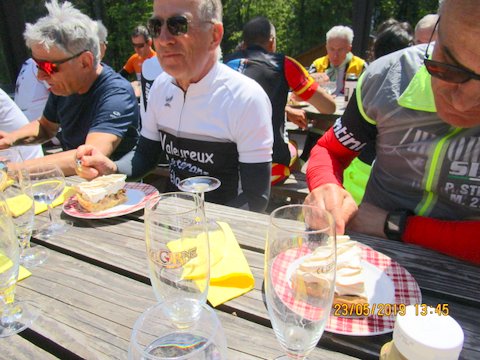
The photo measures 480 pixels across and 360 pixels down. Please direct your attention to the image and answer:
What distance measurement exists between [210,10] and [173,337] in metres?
1.81

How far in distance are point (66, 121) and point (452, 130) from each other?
101 inches

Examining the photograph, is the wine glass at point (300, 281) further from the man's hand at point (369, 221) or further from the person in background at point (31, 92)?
the person in background at point (31, 92)

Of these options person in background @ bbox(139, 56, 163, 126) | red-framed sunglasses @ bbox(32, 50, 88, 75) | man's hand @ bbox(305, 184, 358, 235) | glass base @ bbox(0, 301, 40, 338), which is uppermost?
red-framed sunglasses @ bbox(32, 50, 88, 75)

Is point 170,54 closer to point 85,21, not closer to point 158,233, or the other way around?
point 85,21

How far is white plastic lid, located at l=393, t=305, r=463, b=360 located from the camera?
1.91 ft

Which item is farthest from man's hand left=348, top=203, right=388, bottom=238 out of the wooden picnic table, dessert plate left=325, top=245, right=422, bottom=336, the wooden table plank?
the wooden table plank

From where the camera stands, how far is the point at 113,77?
2.67m

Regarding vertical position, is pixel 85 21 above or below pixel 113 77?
above

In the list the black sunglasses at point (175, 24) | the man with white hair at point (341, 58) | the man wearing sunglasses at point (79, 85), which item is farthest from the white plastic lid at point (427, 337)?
the man with white hair at point (341, 58)

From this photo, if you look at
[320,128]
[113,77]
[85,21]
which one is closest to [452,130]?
[113,77]

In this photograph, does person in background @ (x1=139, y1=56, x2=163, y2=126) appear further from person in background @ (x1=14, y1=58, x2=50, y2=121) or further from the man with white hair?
the man with white hair

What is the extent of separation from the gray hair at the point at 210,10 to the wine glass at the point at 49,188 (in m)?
1.12

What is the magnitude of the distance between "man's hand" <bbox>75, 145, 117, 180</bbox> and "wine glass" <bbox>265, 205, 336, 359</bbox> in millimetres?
1371

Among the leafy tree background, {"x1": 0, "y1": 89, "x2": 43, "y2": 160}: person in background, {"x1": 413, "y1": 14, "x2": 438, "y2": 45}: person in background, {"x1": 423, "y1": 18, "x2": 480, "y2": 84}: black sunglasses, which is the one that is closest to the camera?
{"x1": 423, "y1": 18, "x2": 480, "y2": 84}: black sunglasses
